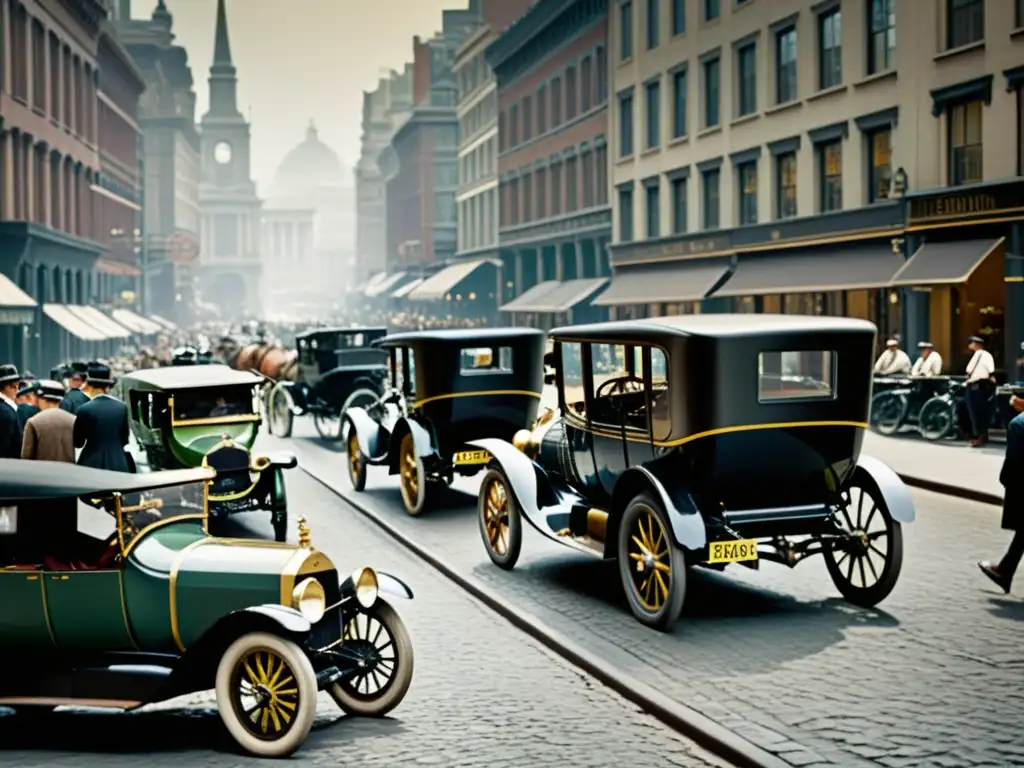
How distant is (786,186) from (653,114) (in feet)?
34.9

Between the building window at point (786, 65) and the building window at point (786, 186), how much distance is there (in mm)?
1537

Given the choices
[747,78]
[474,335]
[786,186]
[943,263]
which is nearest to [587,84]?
[747,78]

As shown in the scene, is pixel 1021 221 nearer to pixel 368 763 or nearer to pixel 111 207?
pixel 368 763

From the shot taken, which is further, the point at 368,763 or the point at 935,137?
the point at 935,137

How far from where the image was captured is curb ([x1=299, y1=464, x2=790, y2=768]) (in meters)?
7.57

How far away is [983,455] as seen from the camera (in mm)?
23234

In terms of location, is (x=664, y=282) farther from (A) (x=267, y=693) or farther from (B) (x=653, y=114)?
(A) (x=267, y=693)

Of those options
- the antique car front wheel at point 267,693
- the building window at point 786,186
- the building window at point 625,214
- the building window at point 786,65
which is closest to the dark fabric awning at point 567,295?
the building window at point 625,214

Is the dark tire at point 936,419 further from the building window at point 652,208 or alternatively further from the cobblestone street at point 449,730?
the building window at point 652,208

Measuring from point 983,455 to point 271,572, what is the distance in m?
17.5

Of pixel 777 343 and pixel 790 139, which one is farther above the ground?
pixel 790 139

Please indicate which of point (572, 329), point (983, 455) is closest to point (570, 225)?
point (983, 455)

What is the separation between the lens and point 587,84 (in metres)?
Answer: 58.0

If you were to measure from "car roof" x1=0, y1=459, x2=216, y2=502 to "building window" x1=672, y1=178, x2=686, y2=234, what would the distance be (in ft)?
131
